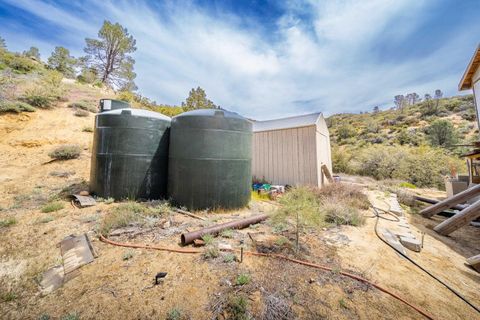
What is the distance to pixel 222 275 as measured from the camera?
7.77 ft

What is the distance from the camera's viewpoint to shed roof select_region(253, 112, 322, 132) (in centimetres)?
776

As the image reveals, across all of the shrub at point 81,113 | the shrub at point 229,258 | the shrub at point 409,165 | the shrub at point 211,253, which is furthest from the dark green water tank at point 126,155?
the shrub at point 409,165

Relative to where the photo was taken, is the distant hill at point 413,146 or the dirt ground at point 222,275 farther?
the distant hill at point 413,146

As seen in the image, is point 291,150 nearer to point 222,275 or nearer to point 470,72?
point 222,275

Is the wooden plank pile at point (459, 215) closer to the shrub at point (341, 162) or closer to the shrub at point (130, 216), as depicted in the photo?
the shrub at point (130, 216)

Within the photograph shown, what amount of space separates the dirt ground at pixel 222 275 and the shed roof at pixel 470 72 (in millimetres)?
5704

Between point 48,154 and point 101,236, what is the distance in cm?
888

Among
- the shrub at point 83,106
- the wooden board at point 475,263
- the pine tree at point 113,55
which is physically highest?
the pine tree at point 113,55

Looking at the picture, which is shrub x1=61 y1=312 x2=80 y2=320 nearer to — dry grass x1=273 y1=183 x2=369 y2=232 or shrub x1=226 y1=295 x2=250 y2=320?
shrub x1=226 y1=295 x2=250 y2=320

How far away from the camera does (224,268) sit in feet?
8.23

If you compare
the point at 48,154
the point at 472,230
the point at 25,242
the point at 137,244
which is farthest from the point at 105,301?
the point at 48,154

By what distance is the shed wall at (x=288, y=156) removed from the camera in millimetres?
7449

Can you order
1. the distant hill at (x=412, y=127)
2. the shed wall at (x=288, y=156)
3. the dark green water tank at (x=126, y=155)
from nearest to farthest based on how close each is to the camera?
the dark green water tank at (x=126, y=155) < the shed wall at (x=288, y=156) < the distant hill at (x=412, y=127)

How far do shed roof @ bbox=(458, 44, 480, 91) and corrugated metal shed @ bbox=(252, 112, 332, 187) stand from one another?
15.9ft
